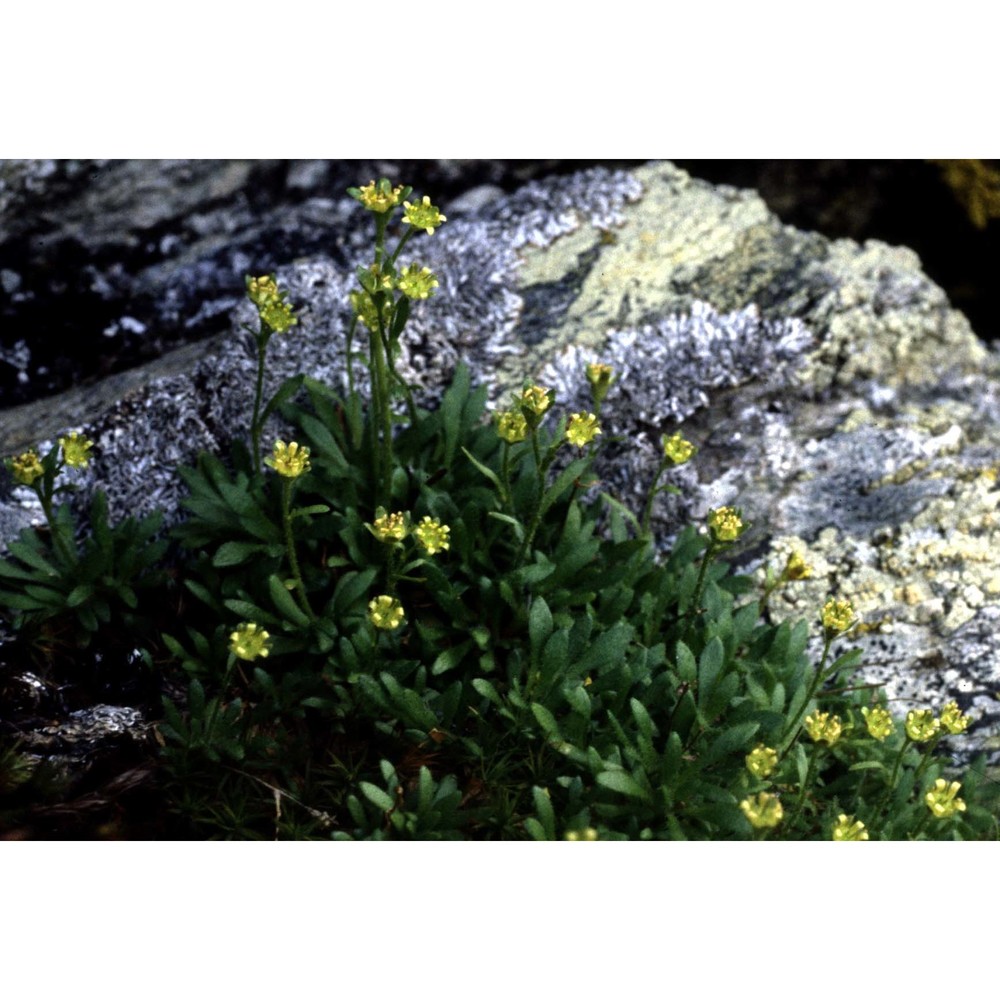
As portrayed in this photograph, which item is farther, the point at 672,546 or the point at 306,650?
the point at 672,546

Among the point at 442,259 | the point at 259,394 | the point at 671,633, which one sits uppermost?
the point at 442,259

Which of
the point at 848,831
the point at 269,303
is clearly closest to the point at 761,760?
the point at 848,831

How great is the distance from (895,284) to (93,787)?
9.37 ft

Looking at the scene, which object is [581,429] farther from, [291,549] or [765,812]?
[765,812]

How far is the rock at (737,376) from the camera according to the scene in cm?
333

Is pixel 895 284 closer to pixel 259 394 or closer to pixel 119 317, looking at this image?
pixel 259 394

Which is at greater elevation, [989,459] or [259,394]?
[259,394]

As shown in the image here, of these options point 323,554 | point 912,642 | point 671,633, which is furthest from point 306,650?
point 912,642

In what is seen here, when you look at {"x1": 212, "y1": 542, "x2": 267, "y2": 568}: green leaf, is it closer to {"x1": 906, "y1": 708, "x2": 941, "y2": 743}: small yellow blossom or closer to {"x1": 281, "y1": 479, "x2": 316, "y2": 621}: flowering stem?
{"x1": 281, "y1": 479, "x2": 316, "y2": 621}: flowering stem

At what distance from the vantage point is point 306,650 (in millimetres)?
2994

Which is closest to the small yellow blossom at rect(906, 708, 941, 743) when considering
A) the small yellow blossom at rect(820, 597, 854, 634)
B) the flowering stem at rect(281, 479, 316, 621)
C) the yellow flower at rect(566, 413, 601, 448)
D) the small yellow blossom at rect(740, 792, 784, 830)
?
the small yellow blossom at rect(820, 597, 854, 634)

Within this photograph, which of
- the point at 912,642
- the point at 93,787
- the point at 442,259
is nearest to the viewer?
the point at 93,787

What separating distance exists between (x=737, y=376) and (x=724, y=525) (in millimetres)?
1119

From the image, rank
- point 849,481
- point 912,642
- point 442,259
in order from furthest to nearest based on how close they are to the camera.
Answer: point 442,259 → point 849,481 → point 912,642
